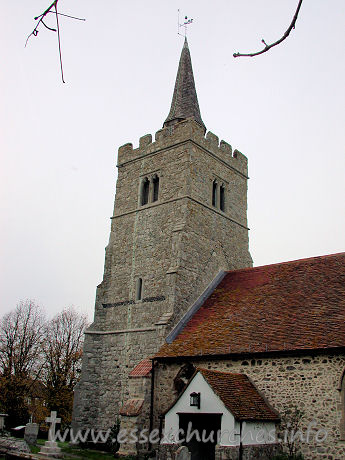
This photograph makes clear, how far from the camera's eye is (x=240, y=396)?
477 inches

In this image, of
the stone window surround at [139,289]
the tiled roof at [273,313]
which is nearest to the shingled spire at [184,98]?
the stone window surround at [139,289]

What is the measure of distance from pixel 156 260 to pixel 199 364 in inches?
211

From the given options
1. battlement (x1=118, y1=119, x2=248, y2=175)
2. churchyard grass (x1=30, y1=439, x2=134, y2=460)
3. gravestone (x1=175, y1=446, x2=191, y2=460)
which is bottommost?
churchyard grass (x1=30, y1=439, x2=134, y2=460)

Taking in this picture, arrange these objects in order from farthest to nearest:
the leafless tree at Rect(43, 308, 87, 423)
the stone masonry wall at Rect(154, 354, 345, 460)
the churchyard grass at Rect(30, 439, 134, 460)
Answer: the leafless tree at Rect(43, 308, 87, 423) < the churchyard grass at Rect(30, 439, 134, 460) < the stone masonry wall at Rect(154, 354, 345, 460)

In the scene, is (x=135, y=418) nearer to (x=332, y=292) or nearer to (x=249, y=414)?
(x=249, y=414)

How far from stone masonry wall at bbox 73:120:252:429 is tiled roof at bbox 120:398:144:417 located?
1995mm

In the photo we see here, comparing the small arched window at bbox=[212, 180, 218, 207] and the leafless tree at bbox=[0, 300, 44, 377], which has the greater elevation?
the small arched window at bbox=[212, 180, 218, 207]

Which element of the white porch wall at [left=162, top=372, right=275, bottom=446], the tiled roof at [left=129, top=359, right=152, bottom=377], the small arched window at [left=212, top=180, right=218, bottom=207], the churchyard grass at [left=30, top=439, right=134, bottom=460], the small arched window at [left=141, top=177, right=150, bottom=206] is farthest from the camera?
the small arched window at [left=212, top=180, right=218, bottom=207]

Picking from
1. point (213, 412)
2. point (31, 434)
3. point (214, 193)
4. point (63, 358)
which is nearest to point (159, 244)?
point (214, 193)

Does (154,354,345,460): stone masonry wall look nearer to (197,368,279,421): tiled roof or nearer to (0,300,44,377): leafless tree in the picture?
(197,368,279,421): tiled roof

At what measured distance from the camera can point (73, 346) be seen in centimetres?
3316

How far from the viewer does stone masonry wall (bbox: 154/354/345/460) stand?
11453mm

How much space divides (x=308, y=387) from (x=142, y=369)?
5979 millimetres

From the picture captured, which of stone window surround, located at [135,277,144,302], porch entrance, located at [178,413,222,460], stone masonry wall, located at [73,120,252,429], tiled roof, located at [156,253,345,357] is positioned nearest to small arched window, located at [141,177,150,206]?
stone masonry wall, located at [73,120,252,429]
